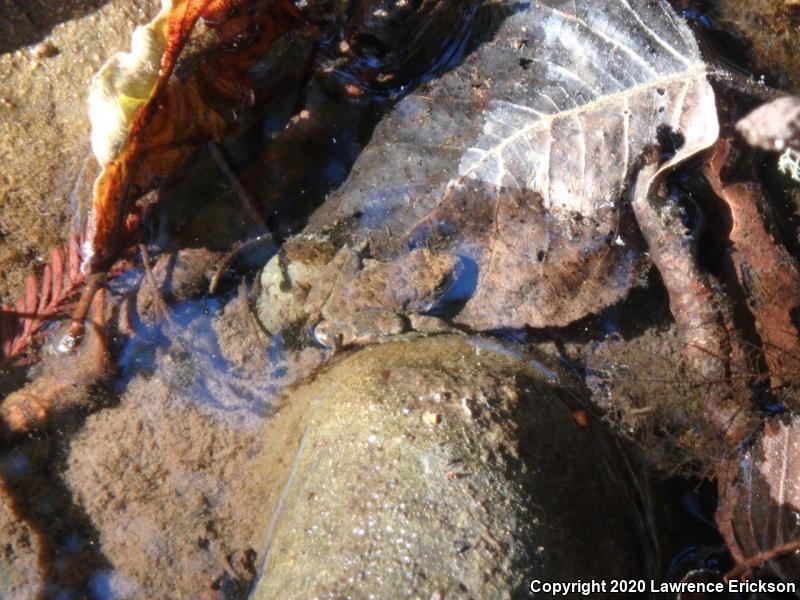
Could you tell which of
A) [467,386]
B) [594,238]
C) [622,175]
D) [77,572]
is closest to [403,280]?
[467,386]

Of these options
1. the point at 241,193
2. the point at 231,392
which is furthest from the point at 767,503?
the point at 241,193

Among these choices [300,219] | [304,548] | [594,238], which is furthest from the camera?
[300,219]

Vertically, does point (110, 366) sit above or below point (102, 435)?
above

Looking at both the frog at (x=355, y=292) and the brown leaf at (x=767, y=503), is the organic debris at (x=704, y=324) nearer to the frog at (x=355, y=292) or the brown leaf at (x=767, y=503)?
the brown leaf at (x=767, y=503)

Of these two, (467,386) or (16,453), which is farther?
(16,453)

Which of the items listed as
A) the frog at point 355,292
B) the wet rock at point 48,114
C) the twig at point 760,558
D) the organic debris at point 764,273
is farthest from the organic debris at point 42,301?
the twig at point 760,558

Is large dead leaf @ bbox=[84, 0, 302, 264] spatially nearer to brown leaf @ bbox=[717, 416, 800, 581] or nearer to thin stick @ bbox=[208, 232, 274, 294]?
thin stick @ bbox=[208, 232, 274, 294]

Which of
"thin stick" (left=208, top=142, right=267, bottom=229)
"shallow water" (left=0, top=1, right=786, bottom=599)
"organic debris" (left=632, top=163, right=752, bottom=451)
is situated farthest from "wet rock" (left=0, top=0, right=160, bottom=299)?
"organic debris" (left=632, top=163, right=752, bottom=451)

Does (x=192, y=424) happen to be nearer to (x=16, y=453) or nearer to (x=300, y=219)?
(x=16, y=453)

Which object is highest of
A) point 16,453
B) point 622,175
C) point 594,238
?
point 16,453
